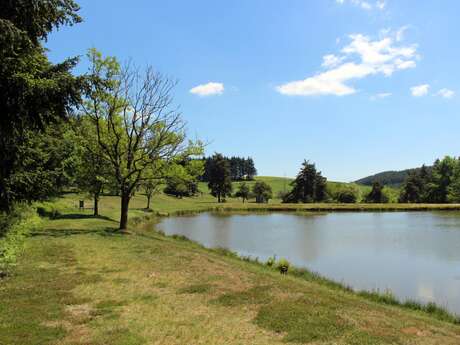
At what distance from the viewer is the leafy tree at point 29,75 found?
20.9ft

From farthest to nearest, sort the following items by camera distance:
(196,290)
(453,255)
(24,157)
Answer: (453,255) < (24,157) < (196,290)

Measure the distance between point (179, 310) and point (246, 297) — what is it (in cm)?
173

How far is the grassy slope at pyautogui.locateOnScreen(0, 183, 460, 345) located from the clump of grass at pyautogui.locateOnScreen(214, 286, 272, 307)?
2 centimetres

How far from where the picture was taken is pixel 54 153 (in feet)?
44.9

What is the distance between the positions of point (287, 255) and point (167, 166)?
351 inches

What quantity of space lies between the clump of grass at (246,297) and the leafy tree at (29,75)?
5.38m

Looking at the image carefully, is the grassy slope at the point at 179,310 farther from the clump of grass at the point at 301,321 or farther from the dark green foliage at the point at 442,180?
the dark green foliage at the point at 442,180

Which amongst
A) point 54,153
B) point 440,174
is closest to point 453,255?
point 54,153

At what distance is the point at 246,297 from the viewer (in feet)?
28.7

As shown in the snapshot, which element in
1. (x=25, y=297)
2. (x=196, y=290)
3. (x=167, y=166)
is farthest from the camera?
(x=167, y=166)

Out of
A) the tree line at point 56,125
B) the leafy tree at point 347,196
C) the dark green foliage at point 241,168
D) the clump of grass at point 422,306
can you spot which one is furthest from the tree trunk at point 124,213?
the dark green foliage at point 241,168

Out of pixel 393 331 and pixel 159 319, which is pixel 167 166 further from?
pixel 393 331

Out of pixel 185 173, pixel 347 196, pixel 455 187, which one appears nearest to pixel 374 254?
pixel 185 173

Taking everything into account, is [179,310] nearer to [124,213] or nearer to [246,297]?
[246,297]
